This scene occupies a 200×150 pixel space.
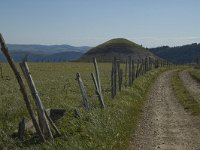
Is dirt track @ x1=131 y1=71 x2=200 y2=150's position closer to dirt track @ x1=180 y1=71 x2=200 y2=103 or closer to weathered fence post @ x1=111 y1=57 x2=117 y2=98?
weathered fence post @ x1=111 y1=57 x2=117 y2=98

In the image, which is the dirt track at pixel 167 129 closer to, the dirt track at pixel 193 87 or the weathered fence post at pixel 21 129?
the weathered fence post at pixel 21 129

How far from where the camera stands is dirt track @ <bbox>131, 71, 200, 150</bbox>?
1281 cm

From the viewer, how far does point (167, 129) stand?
15273mm

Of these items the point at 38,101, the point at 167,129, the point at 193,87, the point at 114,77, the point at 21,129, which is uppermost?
the point at 38,101

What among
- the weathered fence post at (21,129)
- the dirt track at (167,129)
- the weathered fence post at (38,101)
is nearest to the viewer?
the weathered fence post at (38,101)

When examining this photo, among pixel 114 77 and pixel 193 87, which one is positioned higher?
pixel 114 77

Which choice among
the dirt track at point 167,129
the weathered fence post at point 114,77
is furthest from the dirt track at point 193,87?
the weathered fence post at point 114,77

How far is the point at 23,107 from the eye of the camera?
1627 centimetres

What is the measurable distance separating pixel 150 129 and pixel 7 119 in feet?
17.0

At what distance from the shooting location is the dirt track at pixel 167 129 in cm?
1281

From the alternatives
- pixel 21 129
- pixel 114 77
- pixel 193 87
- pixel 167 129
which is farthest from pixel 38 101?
pixel 193 87

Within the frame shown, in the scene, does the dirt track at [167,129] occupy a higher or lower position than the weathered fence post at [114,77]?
lower

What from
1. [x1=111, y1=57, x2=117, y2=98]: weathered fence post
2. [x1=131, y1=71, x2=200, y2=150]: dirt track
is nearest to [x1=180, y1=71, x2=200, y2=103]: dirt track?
[x1=131, y1=71, x2=200, y2=150]: dirt track

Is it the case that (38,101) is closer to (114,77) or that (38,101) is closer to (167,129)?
(167,129)
